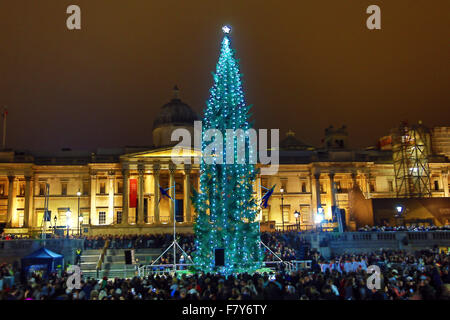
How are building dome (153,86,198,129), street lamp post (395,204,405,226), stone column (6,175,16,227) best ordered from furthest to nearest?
building dome (153,86,198,129), stone column (6,175,16,227), street lamp post (395,204,405,226)

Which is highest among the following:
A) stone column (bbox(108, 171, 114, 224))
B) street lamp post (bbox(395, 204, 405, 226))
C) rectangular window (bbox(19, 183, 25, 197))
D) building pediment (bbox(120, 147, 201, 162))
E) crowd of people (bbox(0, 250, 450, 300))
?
building pediment (bbox(120, 147, 201, 162))

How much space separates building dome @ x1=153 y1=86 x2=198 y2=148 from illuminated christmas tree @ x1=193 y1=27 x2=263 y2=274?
145 ft

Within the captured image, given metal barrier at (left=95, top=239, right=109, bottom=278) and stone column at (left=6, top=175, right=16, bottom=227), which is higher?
stone column at (left=6, top=175, right=16, bottom=227)

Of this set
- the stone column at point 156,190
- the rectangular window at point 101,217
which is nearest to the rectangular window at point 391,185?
the stone column at point 156,190

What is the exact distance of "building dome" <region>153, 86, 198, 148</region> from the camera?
70062 millimetres

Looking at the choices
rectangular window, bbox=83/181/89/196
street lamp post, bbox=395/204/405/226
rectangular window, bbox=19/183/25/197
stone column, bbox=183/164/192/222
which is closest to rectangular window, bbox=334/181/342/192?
stone column, bbox=183/164/192/222

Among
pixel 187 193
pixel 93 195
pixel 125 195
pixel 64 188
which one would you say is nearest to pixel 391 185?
pixel 187 193

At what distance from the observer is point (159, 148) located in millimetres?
60938

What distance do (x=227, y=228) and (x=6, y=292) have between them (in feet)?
39.2

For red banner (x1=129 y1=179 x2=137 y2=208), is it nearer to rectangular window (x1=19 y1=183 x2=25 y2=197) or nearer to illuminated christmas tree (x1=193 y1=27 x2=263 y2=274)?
rectangular window (x1=19 y1=183 x2=25 y2=197)

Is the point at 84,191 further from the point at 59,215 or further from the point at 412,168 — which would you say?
the point at 412,168

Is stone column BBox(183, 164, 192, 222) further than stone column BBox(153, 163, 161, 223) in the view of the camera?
Yes
